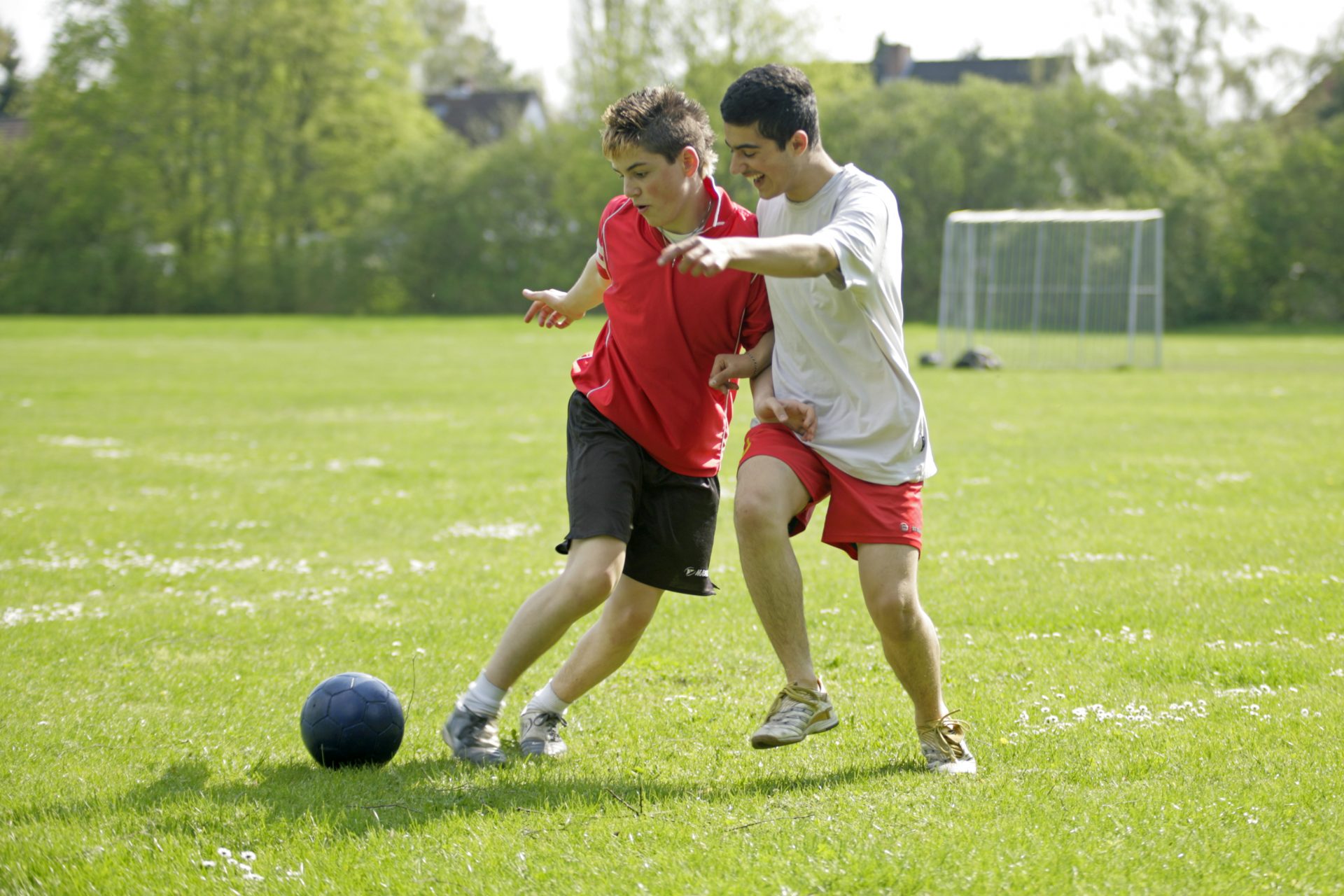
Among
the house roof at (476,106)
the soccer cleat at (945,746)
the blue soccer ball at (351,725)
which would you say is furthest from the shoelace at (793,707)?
the house roof at (476,106)

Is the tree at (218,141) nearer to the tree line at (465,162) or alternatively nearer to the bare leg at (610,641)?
the tree line at (465,162)

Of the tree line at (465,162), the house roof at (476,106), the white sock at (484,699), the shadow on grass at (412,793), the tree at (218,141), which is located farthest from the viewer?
the house roof at (476,106)

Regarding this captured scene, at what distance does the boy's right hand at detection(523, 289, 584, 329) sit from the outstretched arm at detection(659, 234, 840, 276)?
1367 mm

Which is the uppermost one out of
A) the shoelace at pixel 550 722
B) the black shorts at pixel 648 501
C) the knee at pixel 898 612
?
the black shorts at pixel 648 501

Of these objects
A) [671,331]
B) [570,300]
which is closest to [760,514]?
[671,331]

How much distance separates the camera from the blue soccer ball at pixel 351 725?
14.9 ft

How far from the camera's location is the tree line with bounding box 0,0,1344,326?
148ft

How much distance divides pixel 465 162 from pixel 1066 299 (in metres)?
30.0

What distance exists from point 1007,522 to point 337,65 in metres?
52.0

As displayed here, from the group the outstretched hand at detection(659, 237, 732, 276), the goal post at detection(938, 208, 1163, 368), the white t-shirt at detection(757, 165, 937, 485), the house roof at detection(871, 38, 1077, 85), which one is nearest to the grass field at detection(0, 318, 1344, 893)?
the white t-shirt at detection(757, 165, 937, 485)

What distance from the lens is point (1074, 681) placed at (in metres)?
5.54

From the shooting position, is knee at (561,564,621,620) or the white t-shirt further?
knee at (561,564,621,620)

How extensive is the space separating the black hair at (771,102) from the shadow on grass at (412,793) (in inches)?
83.0

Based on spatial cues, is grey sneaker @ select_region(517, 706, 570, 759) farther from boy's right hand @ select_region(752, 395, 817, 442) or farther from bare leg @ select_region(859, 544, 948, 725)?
boy's right hand @ select_region(752, 395, 817, 442)
